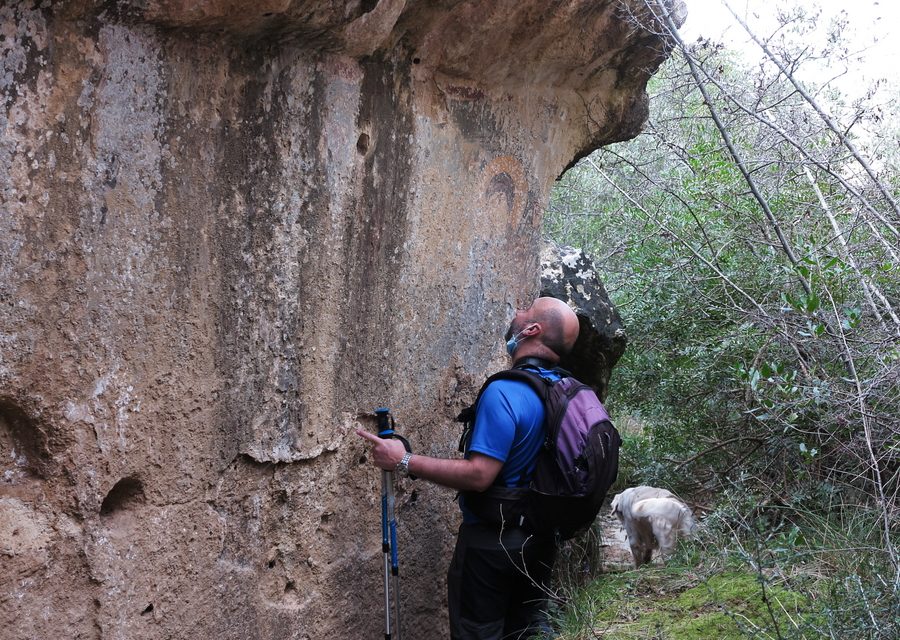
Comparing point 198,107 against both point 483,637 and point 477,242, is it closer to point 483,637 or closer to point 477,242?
point 477,242

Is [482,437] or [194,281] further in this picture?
[482,437]

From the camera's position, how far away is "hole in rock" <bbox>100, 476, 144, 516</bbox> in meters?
2.86

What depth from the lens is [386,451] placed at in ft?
11.9

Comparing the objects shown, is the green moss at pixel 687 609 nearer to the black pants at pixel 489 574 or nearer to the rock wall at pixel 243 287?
the black pants at pixel 489 574

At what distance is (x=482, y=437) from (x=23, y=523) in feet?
5.49

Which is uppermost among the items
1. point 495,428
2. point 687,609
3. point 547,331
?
point 547,331

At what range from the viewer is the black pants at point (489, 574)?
3.77 m

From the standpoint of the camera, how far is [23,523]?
8.52ft

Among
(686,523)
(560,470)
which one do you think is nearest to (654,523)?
(686,523)

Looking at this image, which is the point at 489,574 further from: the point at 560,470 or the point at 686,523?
the point at 686,523

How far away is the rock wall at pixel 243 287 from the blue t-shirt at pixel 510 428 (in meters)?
0.52

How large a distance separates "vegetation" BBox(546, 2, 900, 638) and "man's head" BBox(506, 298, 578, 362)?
99 centimetres

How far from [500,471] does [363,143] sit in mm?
1434

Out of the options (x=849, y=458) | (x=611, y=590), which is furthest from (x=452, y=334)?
(x=849, y=458)
